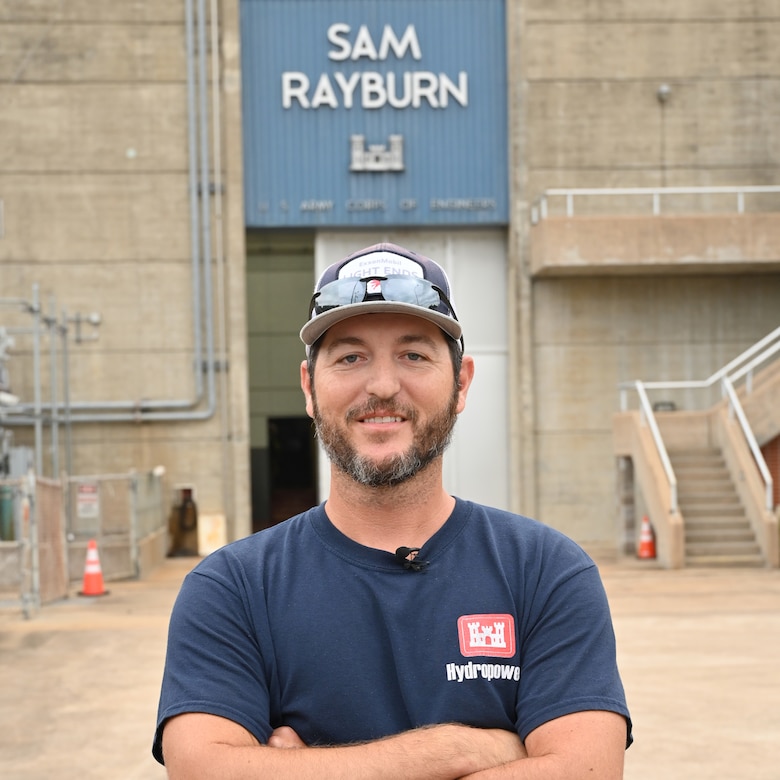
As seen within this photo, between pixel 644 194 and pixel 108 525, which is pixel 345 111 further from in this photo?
pixel 108 525

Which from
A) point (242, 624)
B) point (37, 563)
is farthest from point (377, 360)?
point (37, 563)

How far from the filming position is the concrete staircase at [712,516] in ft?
65.0

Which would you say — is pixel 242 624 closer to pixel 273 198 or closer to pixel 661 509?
pixel 661 509

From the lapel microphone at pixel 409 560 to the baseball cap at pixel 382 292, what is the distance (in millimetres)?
536

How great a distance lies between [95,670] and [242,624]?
8.76m

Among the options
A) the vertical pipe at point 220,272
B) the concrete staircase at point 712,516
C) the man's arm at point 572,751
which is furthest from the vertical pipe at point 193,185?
the man's arm at point 572,751

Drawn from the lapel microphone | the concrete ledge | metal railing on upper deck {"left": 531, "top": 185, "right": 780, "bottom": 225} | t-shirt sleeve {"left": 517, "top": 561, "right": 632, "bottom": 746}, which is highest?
metal railing on upper deck {"left": 531, "top": 185, "right": 780, "bottom": 225}

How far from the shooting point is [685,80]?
26.3 metres

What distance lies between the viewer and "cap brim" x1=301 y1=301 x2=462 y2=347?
3.06 meters

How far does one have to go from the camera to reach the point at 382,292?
3.09 metres

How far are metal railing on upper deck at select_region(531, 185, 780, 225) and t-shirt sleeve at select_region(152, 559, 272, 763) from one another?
22.0 meters

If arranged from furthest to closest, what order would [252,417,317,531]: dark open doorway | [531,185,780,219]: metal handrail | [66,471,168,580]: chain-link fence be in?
[252,417,317,531]: dark open doorway
[531,185,780,219]: metal handrail
[66,471,168,580]: chain-link fence

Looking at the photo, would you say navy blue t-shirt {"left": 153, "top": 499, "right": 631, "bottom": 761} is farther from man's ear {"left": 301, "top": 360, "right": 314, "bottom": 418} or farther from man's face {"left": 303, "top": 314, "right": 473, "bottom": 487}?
man's ear {"left": 301, "top": 360, "right": 314, "bottom": 418}

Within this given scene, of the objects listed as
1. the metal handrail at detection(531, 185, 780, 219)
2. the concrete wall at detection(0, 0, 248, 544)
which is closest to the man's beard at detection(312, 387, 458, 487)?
the metal handrail at detection(531, 185, 780, 219)
